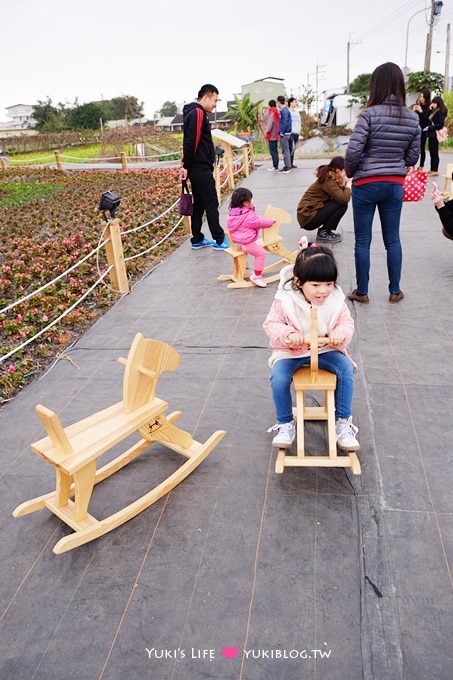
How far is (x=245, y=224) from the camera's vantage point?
497 centimetres

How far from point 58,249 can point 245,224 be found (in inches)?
123

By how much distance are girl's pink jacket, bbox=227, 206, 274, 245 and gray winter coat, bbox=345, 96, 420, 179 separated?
121 cm

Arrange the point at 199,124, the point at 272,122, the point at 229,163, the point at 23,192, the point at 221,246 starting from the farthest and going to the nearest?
the point at 23,192 → the point at 272,122 → the point at 229,163 → the point at 221,246 → the point at 199,124

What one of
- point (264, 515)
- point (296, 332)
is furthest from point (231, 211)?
point (264, 515)

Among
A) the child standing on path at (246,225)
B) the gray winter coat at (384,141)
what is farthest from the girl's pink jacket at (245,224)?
the gray winter coat at (384,141)

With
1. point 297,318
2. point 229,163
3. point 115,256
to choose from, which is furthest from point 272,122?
point 297,318

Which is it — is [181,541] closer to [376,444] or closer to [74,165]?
[376,444]

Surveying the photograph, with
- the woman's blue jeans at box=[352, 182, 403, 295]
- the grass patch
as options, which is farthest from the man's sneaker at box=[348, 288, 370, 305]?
the grass patch

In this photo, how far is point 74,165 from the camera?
66.1 ft

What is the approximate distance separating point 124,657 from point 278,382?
1239 millimetres

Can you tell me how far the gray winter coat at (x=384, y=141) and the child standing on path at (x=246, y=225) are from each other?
47.7 inches

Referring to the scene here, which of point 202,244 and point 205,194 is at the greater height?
point 205,194

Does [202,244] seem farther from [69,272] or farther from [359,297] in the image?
[359,297]

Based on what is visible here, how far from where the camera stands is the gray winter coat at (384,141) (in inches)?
145
